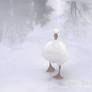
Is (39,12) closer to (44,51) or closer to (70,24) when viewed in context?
(70,24)

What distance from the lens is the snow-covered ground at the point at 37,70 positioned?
3.09ft

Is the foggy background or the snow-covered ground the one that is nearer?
the snow-covered ground

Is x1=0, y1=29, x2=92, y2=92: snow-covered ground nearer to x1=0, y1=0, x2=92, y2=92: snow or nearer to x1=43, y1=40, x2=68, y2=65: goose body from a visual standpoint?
x1=0, y1=0, x2=92, y2=92: snow

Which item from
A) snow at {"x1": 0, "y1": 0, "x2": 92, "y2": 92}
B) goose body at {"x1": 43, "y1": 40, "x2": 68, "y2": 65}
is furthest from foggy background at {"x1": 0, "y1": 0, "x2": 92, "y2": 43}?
goose body at {"x1": 43, "y1": 40, "x2": 68, "y2": 65}

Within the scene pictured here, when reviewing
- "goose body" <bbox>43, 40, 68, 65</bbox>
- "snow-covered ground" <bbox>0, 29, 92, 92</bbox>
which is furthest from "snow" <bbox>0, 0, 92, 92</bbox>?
"goose body" <bbox>43, 40, 68, 65</bbox>

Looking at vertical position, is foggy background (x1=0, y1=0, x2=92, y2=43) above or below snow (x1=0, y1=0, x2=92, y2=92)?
above

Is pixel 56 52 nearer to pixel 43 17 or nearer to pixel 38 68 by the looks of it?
pixel 38 68

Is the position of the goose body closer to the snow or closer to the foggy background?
the snow

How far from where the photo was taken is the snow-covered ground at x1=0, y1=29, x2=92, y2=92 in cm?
94

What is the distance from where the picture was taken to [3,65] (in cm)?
114

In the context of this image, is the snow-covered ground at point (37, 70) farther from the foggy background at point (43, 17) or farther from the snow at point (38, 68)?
the foggy background at point (43, 17)

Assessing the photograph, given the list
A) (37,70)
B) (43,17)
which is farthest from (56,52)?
(43,17)

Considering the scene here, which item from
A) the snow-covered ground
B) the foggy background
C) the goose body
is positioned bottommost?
the snow-covered ground

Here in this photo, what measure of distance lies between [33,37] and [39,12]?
747mm
